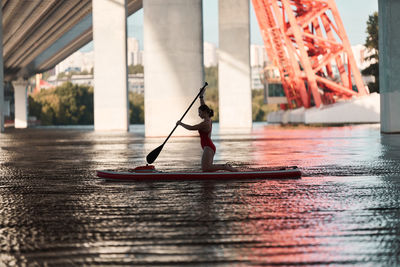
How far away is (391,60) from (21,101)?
2969 inches

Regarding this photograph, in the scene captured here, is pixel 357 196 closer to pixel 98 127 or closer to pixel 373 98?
pixel 98 127

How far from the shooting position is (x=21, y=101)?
9688 centimetres

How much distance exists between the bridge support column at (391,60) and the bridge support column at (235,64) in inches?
854

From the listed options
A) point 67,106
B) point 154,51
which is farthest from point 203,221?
point 67,106

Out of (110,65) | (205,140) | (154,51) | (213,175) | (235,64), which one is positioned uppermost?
(235,64)

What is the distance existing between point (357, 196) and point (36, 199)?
3.69 metres

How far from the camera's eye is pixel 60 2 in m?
50.3

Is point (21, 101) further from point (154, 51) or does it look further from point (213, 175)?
point (213, 175)

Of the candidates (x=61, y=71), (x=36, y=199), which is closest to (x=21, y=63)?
(x=61, y=71)

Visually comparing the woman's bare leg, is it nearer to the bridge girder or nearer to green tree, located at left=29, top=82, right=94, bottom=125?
the bridge girder

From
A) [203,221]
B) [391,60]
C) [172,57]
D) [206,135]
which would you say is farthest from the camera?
[172,57]

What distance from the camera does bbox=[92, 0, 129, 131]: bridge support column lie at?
157ft

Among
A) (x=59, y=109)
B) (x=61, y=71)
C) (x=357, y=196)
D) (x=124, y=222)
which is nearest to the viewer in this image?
(x=124, y=222)

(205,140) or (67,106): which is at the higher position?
(67,106)
